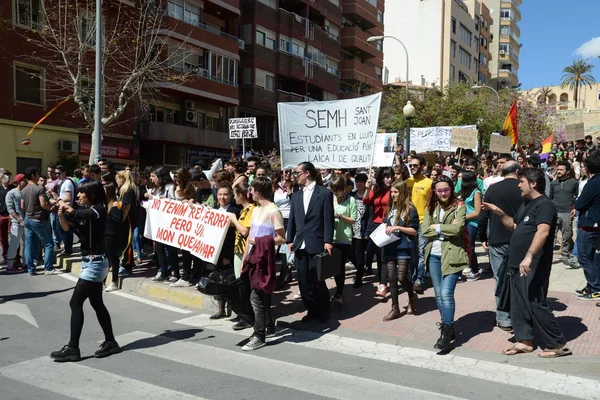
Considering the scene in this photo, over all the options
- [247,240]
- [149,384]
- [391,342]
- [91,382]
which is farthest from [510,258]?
[91,382]

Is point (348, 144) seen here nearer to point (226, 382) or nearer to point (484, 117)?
point (226, 382)

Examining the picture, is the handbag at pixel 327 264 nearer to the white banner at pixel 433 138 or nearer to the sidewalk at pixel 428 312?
the sidewalk at pixel 428 312

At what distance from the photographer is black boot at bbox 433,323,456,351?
5.83 metres

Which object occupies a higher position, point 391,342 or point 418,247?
point 418,247

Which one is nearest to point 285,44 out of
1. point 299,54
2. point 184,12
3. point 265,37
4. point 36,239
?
point 299,54

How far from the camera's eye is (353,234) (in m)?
8.82

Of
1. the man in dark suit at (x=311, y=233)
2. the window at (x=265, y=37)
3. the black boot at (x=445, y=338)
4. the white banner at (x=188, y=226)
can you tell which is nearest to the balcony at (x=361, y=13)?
the window at (x=265, y=37)

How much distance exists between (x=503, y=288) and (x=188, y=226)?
4469 mm

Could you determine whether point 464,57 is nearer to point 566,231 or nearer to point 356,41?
point 356,41

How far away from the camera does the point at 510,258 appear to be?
574cm

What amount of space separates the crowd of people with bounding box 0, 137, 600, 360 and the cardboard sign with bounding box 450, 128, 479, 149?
8.74m

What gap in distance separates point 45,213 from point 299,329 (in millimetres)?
6090

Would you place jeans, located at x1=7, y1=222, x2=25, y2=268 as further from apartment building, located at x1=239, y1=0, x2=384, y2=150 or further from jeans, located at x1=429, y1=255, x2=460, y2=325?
apartment building, located at x1=239, y1=0, x2=384, y2=150

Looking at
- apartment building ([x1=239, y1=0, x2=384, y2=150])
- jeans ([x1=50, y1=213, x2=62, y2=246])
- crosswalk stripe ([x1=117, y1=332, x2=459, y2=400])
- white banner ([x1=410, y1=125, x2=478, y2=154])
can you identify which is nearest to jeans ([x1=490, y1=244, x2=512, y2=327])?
crosswalk stripe ([x1=117, y1=332, x2=459, y2=400])
